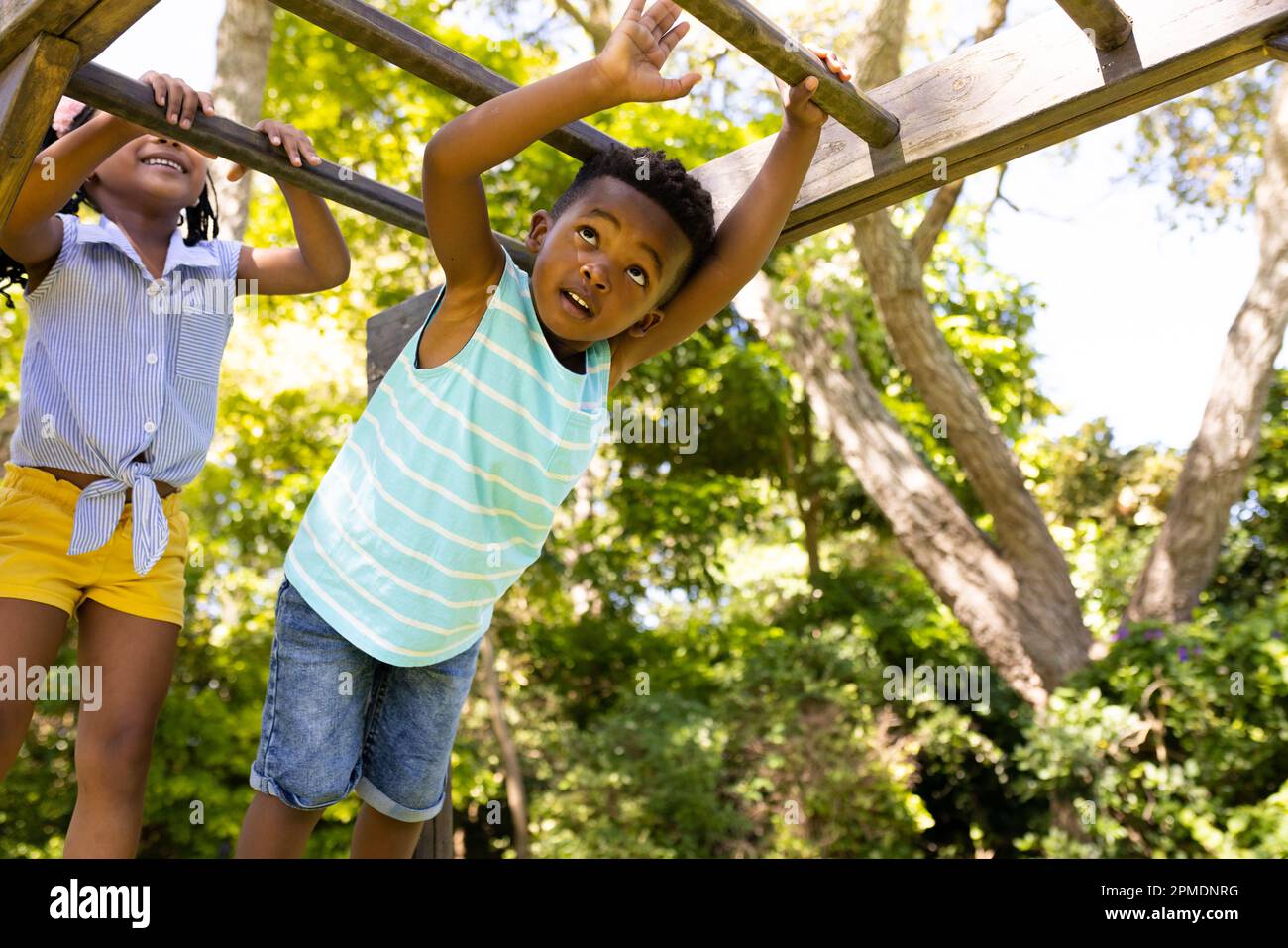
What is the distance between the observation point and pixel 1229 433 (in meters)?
6.10

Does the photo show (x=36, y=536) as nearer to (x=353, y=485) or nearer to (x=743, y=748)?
(x=353, y=485)

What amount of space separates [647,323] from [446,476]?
19.5 inches

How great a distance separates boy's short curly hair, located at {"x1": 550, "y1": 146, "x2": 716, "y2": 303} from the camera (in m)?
1.92

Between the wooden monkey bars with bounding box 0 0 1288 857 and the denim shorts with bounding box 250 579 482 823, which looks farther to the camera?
the denim shorts with bounding box 250 579 482 823

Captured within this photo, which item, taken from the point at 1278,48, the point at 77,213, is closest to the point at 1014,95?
the point at 1278,48

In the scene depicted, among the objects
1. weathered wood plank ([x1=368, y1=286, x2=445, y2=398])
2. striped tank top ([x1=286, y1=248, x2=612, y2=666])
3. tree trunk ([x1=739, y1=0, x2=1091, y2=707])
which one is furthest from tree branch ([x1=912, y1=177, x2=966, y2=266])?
striped tank top ([x1=286, y1=248, x2=612, y2=666])

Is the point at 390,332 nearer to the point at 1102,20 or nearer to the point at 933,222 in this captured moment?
the point at 1102,20

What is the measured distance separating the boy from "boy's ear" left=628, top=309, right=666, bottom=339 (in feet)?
0.35

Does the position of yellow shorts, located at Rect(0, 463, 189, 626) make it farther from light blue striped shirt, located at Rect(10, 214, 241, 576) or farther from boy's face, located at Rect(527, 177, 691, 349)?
boy's face, located at Rect(527, 177, 691, 349)

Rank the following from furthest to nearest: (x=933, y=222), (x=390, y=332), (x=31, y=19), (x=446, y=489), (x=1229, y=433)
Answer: (x=933, y=222)
(x=1229, y=433)
(x=390, y=332)
(x=446, y=489)
(x=31, y=19)

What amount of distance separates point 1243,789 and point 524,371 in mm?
5304
